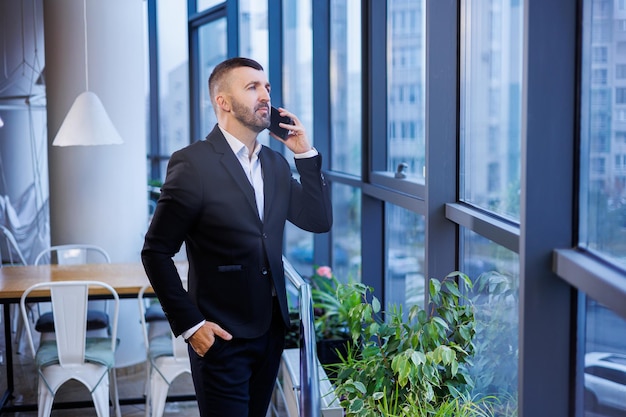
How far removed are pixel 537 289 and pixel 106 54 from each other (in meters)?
4.20

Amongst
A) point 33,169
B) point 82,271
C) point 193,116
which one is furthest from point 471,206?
point 193,116

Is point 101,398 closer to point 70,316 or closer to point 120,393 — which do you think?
point 70,316

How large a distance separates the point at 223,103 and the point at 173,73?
8129 millimetres

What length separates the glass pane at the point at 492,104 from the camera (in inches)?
96.3

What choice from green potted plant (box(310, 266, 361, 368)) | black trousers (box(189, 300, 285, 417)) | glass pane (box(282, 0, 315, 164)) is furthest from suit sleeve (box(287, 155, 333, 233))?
glass pane (box(282, 0, 315, 164))

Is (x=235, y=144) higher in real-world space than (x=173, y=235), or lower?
higher

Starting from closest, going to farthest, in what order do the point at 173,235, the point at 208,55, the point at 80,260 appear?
the point at 173,235 → the point at 80,260 → the point at 208,55

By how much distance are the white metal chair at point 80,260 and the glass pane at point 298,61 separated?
155 cm

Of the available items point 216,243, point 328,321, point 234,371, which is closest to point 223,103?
point 216,243

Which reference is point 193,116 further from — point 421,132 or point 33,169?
point 421,132

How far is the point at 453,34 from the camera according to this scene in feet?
9.91

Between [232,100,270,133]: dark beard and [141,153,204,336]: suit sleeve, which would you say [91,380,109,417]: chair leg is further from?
[232,100,270,133]: dark beard

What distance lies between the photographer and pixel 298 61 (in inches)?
249

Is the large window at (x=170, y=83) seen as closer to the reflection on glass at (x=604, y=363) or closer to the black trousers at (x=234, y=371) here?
the black trousers at (x=234, y=371)
